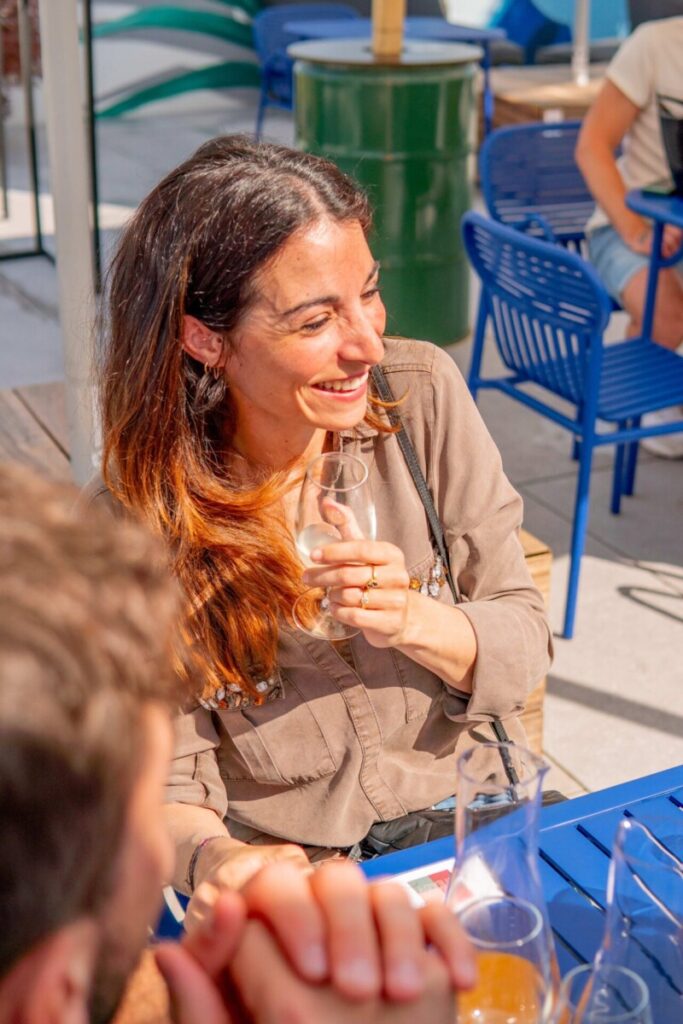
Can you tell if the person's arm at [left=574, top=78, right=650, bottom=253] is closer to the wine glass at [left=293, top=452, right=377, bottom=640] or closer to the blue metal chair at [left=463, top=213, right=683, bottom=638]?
the blue metal chair at [left=463, top=213, right=683, bottom=638]

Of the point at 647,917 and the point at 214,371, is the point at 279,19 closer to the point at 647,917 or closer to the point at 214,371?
the point at 214,371

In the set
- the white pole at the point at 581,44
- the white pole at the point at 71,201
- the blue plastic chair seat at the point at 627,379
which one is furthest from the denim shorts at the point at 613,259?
the white pole at the point at 581,44

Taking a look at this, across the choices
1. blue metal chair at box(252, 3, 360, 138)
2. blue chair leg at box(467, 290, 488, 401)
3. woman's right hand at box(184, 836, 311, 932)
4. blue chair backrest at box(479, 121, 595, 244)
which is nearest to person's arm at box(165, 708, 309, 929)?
woman's right hand at box(184, 836, 311, 932)

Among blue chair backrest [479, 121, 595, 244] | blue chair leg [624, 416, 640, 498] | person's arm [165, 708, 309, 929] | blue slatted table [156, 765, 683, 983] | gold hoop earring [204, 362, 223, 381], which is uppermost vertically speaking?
gold hoop earring [204, 362, 223, 381]

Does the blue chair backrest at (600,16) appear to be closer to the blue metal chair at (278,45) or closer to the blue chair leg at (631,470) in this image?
the blue metal chair at (278,45)

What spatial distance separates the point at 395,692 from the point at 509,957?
2.76 ft

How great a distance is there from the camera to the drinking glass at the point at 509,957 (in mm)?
984

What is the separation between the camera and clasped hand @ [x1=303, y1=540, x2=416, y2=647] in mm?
1523

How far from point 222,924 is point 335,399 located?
1.09 m

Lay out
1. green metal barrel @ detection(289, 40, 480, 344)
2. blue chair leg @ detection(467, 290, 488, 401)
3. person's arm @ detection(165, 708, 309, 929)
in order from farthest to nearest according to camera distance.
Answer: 1. green metal barrel @ detection(289, 40, 480, 344)
2. blue chair leg @ detection(467, 290, 488, 401)
3. person's arm @ detection(165, 708, 309, 929)

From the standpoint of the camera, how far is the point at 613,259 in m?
4.30

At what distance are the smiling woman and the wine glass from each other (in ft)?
0.49

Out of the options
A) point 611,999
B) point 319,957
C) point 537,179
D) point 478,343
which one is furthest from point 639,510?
point 319,957

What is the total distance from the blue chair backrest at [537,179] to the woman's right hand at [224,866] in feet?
10.9
